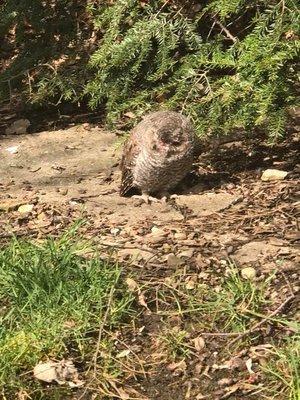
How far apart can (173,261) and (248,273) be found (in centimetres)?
43

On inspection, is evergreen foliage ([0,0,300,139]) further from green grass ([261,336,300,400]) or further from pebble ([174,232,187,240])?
green grass ([261,336,300,400])

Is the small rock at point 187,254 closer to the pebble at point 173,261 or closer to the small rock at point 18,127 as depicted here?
the pebble at point 173,261

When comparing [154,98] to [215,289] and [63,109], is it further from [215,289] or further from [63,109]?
[215,289]

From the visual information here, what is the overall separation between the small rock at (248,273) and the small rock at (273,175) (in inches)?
51.1

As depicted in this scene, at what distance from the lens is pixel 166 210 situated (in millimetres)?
4879

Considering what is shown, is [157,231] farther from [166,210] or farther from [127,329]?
[127,329]

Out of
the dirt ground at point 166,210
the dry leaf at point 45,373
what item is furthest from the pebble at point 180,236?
the dry leaf at point 45,373

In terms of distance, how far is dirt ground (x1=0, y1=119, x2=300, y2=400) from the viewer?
398 cm

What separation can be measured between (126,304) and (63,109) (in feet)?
11.4

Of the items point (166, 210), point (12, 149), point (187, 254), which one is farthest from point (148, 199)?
point (12, 149)

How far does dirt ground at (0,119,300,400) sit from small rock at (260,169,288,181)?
47 millimetres

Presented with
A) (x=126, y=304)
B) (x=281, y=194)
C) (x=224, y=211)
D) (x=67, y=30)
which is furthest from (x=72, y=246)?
(x=67, y=30)

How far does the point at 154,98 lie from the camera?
564cm

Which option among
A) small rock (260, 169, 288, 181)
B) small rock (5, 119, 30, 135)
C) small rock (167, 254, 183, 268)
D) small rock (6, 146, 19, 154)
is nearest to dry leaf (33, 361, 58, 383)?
small rock (167, 254, 183, 268)
